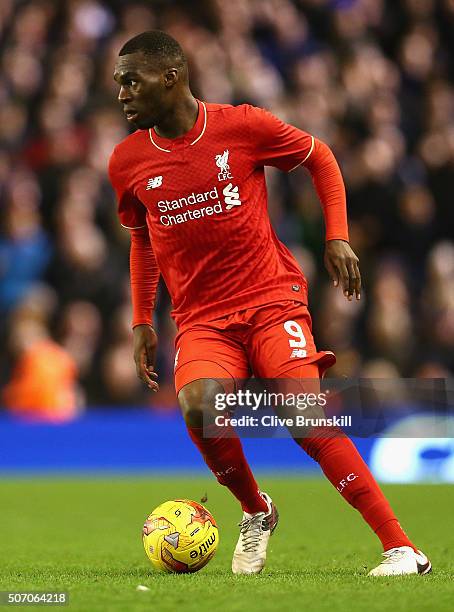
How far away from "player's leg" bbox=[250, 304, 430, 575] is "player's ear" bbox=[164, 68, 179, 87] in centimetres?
107

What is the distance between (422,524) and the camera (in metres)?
7.85

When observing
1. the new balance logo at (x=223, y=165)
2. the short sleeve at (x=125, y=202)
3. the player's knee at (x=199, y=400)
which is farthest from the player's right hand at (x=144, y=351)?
the new balance logo at (x=223, y=165)

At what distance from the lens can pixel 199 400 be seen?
17.5ft

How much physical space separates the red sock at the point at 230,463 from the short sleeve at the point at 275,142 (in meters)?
1.22

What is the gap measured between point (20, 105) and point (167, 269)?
25.0 ft

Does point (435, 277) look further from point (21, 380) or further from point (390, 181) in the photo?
point (21, 380)

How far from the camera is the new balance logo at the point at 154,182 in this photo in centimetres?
565

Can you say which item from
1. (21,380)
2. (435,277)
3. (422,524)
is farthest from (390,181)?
(422,524)

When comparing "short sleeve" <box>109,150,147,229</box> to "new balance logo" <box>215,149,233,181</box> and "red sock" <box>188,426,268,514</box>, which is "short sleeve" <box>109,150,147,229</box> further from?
"red sock" <box>188,426,268,514</box>

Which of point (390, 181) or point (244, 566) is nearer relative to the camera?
point (244, 566)

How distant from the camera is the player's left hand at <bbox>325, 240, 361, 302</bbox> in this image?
210 inches

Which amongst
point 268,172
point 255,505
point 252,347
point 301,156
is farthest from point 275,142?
point 268,172

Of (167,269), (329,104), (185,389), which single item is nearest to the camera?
(185,389)

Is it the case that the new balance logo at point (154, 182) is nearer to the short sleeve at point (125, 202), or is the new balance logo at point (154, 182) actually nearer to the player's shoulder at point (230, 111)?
the short sleeve at point (125, 202)
